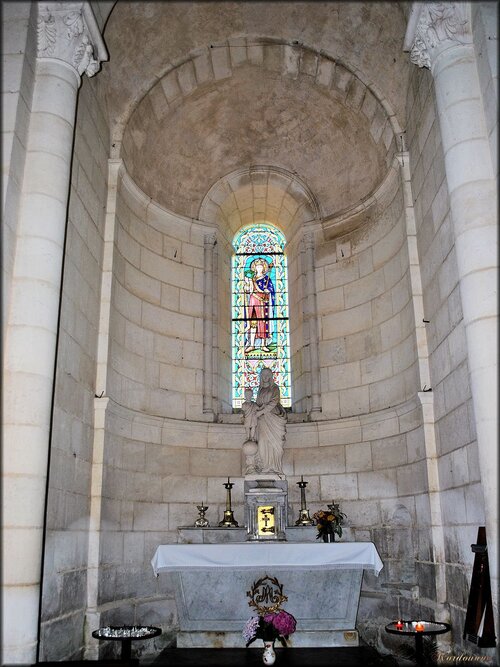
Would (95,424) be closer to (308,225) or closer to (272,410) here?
(272,410)

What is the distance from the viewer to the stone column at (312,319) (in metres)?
10.2

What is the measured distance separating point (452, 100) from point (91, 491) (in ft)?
19.1

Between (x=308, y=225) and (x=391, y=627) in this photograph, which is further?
(x=308, y=225)

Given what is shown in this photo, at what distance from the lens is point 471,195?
595 cm

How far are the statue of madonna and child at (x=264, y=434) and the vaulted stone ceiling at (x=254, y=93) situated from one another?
3653 mm

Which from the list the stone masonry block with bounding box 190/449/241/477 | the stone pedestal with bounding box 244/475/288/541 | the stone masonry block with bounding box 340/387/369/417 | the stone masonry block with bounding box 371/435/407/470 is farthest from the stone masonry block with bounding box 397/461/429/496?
the stone masonry block with bounding box 190/449/241/477

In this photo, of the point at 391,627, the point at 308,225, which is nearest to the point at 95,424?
the point at 391,627

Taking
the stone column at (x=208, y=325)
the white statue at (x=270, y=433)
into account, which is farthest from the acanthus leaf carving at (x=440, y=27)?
the stone column at (x=208, y=325)

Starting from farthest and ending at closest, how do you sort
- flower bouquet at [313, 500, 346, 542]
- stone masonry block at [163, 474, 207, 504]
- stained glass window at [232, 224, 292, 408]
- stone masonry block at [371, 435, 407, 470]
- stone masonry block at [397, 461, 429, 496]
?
1. stained glass window at [232, 224, 292, 408]
2. stone masonry block at [163, 474, 207, 504]
3. stone masonry block at [371, 435, 407, 470]
4. flower bouquet at [313, 500, 346, 542]
5. stone masonry block at [397, 461, 429, 496]

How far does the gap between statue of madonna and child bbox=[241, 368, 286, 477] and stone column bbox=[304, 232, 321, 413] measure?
3.38 ft

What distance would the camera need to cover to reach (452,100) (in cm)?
638

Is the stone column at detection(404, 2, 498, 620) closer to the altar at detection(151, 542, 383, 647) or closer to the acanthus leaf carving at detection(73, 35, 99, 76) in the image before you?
the altar at detection(151, 542, 383, 647)

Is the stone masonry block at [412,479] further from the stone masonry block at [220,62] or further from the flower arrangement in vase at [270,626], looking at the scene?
the stone masonry block at [220,62]

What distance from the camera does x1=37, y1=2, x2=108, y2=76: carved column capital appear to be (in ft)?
21.7
